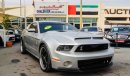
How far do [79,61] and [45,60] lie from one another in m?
1.25

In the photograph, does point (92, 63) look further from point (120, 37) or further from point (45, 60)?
point (120, 37)

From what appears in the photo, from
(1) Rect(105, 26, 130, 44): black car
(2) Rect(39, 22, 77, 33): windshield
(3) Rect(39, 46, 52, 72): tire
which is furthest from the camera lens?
(1) Rect(105, 26, 130, 44): black car

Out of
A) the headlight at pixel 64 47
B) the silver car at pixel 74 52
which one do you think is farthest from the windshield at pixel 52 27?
the headlight at pixel 64 47

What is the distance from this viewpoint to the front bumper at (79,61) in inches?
218

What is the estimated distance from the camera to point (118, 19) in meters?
54.5

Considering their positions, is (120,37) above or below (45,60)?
above

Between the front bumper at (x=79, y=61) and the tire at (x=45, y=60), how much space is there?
0.32 meters

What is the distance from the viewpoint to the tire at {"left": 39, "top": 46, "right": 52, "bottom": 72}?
611 cm

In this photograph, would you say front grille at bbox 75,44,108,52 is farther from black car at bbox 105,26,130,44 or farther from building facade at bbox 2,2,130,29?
building facade at bbox 2,2,130,29

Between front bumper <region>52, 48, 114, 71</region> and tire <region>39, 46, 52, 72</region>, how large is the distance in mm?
323

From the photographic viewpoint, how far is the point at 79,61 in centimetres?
555

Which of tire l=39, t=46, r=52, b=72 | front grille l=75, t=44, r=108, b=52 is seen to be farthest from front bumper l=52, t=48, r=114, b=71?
tire l=39, t=46, r=52, b=72

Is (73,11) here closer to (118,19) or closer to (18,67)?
(118,19)

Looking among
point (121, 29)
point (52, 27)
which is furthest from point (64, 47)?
point (121, 29)
